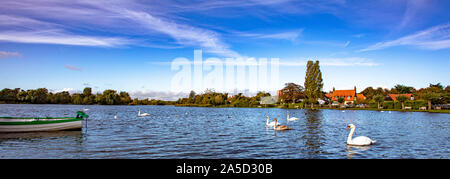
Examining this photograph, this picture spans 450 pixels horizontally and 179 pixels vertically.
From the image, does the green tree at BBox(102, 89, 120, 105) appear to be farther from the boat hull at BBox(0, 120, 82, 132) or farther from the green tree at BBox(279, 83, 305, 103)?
the boat hull at BBox(0, 120, 82, 132)

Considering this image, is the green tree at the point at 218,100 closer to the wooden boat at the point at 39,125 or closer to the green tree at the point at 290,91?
the green tree at the point at 290,91

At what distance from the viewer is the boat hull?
2114 centimetres

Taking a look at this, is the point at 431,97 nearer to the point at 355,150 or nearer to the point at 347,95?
the point at 347,95

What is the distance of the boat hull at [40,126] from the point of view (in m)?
21.1

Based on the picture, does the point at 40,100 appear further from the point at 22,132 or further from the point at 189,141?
the point at 189,141

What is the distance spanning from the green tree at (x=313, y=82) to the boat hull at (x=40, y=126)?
81935 millimetres

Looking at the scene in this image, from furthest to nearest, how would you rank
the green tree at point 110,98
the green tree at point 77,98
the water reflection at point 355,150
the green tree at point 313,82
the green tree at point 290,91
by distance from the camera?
the green tree at point 77,98 → the green tree at point 110,98 → the green tree at point 290,91 → the green tree at point 313,82 → the water reflection at point 355,150

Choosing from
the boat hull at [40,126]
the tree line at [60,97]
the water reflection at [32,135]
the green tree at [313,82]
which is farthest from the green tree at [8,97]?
the water reflection at [32,135]

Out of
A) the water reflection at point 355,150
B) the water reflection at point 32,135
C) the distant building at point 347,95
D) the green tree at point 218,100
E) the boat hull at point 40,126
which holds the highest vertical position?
the distant building at point 347,95

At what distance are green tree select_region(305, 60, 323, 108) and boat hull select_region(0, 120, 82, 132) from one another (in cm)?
8193

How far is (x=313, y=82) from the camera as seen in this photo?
94.3m

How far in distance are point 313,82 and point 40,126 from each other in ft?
280

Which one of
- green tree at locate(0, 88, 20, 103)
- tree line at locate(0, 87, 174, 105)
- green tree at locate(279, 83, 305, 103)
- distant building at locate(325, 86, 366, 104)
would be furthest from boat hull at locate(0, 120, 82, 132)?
green tree at locate(0, 88, 20, 103)
